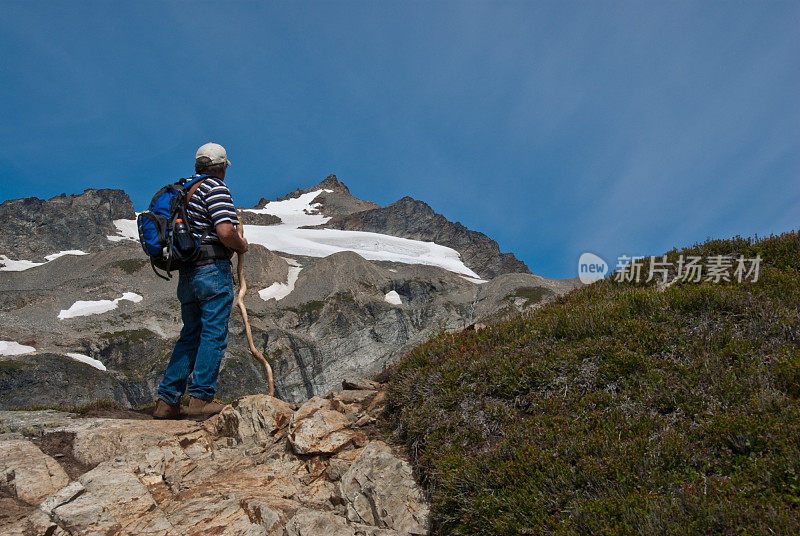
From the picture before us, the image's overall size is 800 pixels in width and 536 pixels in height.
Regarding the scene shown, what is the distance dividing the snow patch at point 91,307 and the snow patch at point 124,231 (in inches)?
3708

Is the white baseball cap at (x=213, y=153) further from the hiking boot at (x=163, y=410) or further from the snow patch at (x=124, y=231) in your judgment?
the snow patch at (x=124, y=231)

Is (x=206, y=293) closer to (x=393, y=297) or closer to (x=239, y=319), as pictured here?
(x=239, y=319)

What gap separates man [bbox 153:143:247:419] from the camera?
257 inches

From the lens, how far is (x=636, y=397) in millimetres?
4715

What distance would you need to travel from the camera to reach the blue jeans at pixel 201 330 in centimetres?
657

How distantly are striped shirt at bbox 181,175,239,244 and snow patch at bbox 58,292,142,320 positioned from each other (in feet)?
235

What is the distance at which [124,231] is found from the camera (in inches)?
6442

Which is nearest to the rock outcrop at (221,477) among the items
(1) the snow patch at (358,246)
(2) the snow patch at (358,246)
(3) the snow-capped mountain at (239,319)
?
(3) the snow-capped mountain at (239,319)

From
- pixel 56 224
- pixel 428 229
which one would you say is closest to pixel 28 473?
pixel 56 224

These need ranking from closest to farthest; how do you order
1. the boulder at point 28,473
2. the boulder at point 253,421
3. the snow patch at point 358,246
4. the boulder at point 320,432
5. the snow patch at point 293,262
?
the boulder at point 28,473, the boulder at point 320,432, the boulder at point 253,421, the snow patch at point 293,262, the snow patch at point 358,246

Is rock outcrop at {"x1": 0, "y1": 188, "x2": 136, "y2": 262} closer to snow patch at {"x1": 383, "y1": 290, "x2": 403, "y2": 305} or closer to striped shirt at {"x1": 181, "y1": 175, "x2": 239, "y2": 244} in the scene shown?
snow patch at {"x1": 383, "y1": 290, "x2": 403, "y2": 305}

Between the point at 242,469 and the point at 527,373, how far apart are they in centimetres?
358

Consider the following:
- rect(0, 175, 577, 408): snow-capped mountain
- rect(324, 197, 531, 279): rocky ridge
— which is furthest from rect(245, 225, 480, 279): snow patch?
rect(0, 175, 577, 408): snow-capped mountain

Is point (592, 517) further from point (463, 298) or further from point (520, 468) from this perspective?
point (463, 298)
